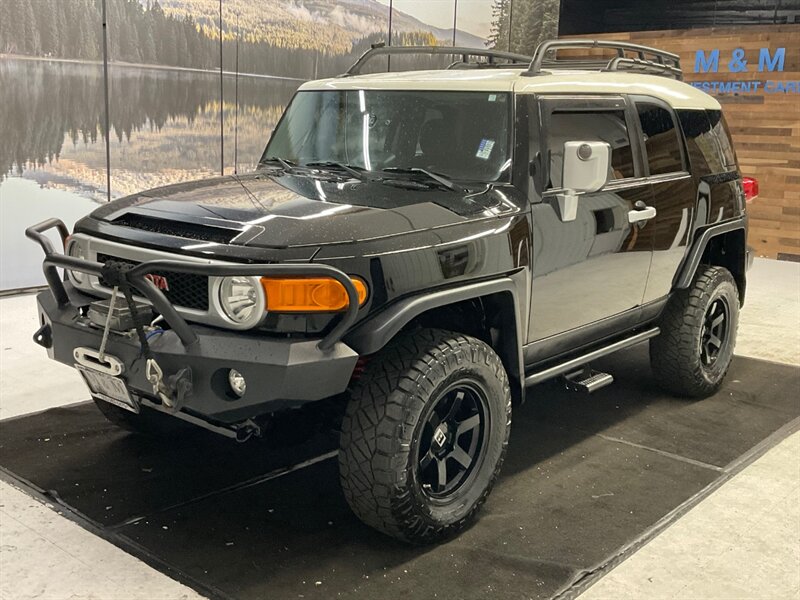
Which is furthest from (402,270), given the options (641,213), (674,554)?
(641,213)

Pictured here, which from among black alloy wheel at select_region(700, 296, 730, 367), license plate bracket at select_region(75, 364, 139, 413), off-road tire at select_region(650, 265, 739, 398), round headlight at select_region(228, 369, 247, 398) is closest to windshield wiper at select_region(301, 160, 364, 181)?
round headlight at select_region(228, 369, 247, 398)

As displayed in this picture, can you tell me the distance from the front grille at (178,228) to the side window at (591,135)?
1.44 m

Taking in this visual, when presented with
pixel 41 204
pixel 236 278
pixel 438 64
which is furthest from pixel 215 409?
pixel 438 64

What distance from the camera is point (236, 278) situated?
2.73 meters

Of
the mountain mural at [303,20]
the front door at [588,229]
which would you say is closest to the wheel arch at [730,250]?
the front door at [588,229]

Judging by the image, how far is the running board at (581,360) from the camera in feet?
12.0

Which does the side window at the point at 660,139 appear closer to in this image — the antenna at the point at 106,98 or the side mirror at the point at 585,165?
the side mirror at the point at 585,165

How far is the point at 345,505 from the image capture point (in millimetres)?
3438

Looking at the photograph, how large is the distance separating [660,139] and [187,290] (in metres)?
2.65

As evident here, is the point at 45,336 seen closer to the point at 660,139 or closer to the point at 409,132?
the point at 409,132

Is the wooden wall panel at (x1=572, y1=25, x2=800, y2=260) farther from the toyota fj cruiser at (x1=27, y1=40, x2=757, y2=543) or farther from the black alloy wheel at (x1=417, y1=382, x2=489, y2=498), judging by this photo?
the black alloy wheel at (x1=417, y1=382, x2=489, y2=498)

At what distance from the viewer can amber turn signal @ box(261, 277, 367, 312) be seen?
2.68m

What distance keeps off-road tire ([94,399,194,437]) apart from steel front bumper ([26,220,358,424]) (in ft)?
3.73

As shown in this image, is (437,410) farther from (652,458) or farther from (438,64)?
(438,64)
